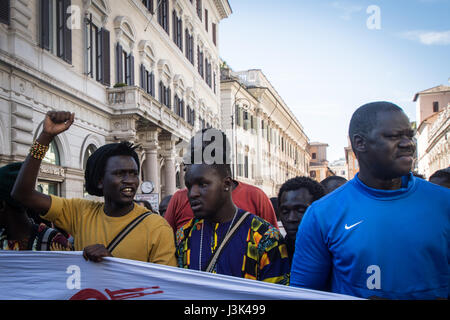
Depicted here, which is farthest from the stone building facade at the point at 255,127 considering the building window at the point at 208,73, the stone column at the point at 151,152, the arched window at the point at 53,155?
the arched window at the point at 53,155

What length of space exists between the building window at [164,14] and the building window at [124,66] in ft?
14.0

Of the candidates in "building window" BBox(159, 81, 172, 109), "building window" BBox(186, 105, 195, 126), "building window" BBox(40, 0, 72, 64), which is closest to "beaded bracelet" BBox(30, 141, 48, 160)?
"building window" BBox(40, 0, 72, 64)

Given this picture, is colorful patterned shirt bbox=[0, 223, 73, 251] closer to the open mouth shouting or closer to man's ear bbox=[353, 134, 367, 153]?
the open mouth shouting

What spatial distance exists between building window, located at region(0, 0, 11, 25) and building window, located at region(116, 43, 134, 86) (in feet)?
21.5

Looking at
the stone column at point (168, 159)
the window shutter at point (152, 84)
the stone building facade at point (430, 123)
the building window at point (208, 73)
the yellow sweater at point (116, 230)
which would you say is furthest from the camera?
the stone building facade at point (430, 123)

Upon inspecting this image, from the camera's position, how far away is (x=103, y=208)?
296 centimetres

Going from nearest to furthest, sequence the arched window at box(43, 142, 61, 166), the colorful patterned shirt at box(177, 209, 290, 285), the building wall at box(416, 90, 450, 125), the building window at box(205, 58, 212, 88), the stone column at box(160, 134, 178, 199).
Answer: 1. the colorful patterned shirt at box(177, 209, 290, 285)
2. the arched window at box(43, 142, 61, 166)
3. the stone column at box(160, 134, 178, 199)
4. the building window at box(205, 58, 212, 88)
5. the building wall at box(416, 90, 450, 125)

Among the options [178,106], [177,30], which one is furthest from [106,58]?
[177,30]

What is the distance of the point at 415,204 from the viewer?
6.44 ft

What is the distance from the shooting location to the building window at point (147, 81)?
20016mm

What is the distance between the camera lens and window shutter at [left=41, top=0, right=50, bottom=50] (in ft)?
41.5

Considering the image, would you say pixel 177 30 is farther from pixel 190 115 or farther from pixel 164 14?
pixel 190 115

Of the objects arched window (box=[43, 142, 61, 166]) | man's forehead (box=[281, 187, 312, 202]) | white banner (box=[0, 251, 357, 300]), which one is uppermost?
arched window (box=[43, 142, 61, 166])

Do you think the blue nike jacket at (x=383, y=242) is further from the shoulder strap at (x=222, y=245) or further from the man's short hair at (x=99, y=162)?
the man's short hair at (x=99, y=162)
